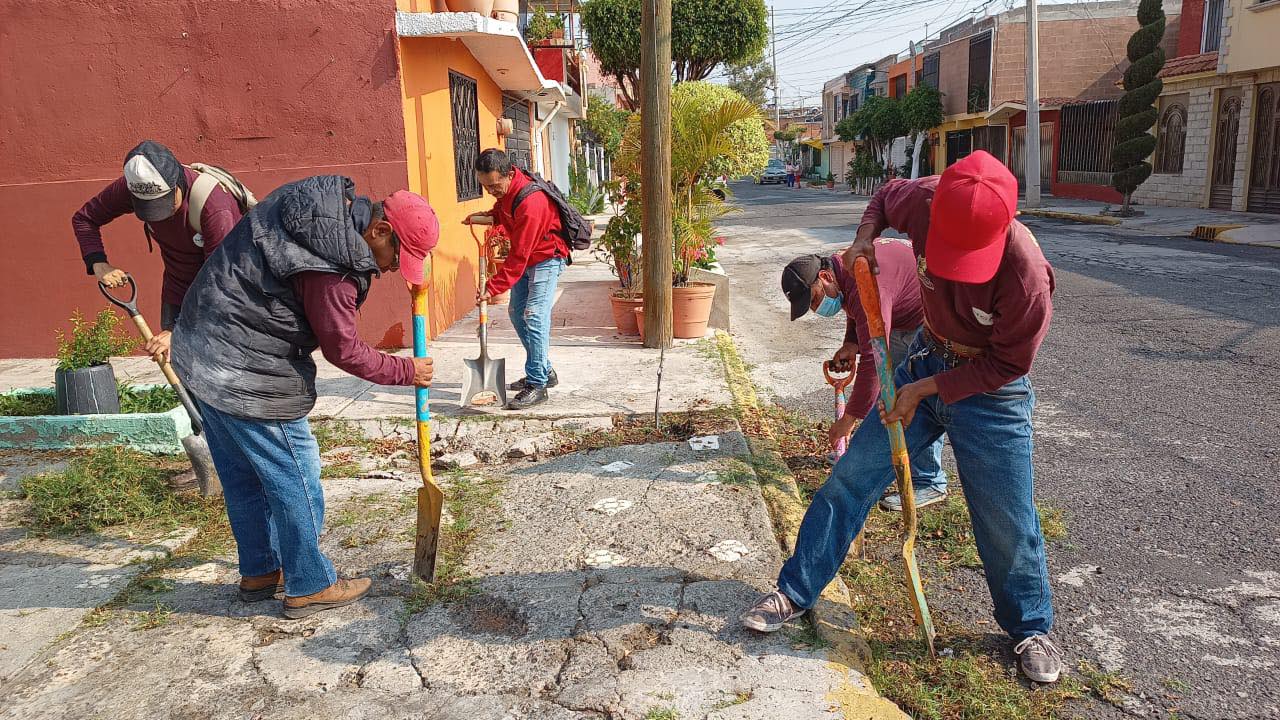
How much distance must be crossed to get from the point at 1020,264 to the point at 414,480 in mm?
3246

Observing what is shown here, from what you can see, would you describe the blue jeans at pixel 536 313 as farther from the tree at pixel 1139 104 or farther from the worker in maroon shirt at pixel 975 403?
the tree at pixel 1139 104

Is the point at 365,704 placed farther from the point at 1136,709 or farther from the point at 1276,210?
the point at 1276,210

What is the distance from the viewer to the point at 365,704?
2.67 metres

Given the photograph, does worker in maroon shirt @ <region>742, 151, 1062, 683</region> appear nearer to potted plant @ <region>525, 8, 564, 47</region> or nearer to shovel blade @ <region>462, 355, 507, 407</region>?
shovel blade @ <region>462, 355, 507, 407</region>

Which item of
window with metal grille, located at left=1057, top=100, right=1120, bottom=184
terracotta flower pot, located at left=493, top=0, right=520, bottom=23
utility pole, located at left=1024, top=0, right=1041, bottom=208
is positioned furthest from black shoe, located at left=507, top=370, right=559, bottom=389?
window with metal grille, located at left=1057, top=100, right=1120, bottom=184

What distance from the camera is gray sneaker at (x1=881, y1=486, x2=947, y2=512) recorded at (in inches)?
163

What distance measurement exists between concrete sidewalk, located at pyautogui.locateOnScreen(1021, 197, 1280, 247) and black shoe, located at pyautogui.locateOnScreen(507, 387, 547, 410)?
12.4 metres

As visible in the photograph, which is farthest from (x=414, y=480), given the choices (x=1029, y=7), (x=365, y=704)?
(x=1029, y=7)

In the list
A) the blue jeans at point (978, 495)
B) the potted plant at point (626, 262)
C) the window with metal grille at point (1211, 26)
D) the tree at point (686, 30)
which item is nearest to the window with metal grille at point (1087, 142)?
the window with metal grille at point (1211, 26)

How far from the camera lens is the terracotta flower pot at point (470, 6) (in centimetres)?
771

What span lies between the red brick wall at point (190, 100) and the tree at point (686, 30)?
718 inches

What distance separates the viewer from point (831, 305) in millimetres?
3859

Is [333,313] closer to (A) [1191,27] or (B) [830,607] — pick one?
(B) [830,607]

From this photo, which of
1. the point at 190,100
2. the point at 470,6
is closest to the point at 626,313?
the point at 470,6
